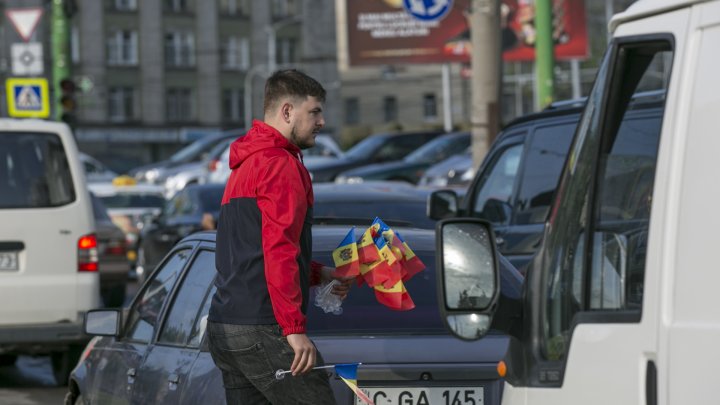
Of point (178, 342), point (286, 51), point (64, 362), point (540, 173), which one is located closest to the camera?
point (178, 342)

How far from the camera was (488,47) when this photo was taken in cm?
1645

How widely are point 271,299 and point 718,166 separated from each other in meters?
2.07

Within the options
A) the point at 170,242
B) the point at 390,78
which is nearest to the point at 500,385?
the point at 170,242

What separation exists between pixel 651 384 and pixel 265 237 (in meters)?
1.89

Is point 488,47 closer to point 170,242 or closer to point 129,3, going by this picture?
point 170,242

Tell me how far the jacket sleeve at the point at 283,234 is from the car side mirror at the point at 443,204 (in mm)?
5967

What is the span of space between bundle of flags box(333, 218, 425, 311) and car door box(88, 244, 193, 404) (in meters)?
1.59

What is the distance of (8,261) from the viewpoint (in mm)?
10945

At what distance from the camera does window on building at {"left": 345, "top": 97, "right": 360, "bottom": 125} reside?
9369 centimetres

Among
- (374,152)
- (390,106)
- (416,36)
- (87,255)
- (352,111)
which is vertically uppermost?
(416,36)

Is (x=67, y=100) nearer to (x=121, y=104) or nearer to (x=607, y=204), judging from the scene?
(x=607, y=204)

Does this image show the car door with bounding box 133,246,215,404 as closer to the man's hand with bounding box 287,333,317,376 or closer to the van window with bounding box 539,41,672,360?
the man's hand with bounding box 287,333,317,376

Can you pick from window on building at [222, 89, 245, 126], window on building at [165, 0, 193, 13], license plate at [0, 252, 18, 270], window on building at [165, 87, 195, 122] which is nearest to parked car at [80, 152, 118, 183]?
license plate at [0, 252, 18, 270]

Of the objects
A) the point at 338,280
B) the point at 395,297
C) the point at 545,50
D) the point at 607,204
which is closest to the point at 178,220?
the point at 545,50
